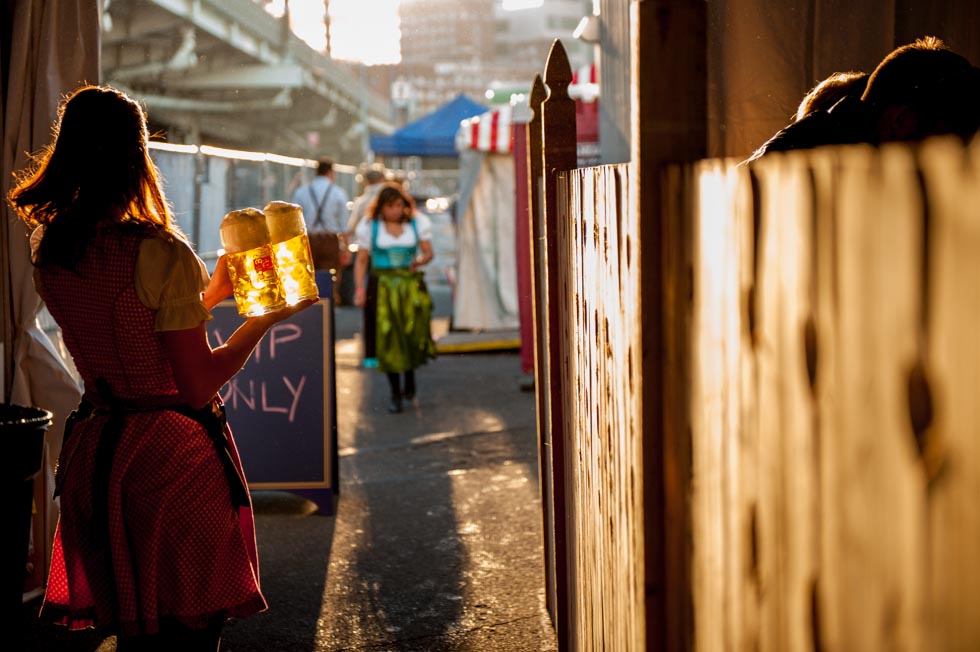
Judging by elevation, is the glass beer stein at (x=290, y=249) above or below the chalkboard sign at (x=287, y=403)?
above

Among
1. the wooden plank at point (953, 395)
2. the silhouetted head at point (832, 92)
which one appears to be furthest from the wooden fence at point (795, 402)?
the silhouetted head at point (832, 92)

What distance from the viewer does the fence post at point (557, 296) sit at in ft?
11.9

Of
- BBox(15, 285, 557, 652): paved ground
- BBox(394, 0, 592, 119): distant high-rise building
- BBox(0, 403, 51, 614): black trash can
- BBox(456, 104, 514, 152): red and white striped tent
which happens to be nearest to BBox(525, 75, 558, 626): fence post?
BBox(15, 285, 557, 652): paved ground

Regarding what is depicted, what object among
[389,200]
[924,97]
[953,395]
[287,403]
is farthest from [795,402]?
[389,200]

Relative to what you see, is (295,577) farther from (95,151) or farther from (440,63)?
(440,63)

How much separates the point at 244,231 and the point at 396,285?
6306mm

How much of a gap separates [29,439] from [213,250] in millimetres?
6824

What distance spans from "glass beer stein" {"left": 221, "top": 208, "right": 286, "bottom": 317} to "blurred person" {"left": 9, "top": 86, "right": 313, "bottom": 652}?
0.07 m

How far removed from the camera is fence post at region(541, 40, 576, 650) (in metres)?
3.64

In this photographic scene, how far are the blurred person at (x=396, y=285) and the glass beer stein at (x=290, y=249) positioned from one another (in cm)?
595

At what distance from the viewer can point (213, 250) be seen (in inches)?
387

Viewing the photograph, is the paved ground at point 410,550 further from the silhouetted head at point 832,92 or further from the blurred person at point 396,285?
the silhouetted head at point 832,92

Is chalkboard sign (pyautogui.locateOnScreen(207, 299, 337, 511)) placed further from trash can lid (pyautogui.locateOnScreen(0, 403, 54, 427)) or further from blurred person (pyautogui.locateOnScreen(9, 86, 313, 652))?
blurred person (pyautogui.locateOnScreen(9, 86, 313, 652))

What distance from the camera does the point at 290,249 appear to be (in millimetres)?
3186
